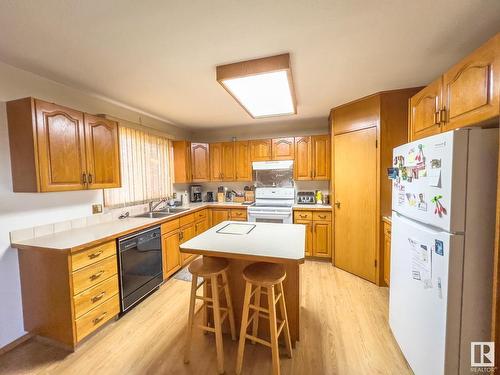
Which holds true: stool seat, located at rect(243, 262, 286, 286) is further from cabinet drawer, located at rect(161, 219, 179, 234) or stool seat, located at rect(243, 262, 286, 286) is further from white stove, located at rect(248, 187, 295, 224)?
white stove, located at rect(248, 187, 295, 224)

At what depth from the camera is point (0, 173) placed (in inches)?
69.0

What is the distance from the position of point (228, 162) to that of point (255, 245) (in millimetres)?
2777

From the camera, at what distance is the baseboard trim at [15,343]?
5.77ft

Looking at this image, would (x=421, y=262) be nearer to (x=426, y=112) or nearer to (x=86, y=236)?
(x=426, y=112)

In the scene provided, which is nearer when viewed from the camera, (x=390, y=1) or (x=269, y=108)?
(x=390, y=1)

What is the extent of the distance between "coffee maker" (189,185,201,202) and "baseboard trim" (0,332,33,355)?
9.36 feet

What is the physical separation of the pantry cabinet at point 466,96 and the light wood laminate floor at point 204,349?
171 centimetres

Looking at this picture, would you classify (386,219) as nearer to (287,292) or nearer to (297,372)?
(287,292)

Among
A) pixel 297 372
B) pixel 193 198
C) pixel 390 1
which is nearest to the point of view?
pixel 390 1

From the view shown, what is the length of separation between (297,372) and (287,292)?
0.51 metres

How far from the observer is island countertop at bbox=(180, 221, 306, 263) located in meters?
1.42

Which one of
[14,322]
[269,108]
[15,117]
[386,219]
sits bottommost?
[14,322]

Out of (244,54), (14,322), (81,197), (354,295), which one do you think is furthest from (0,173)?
(354,295)

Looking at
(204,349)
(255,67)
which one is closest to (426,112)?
(255,67)
